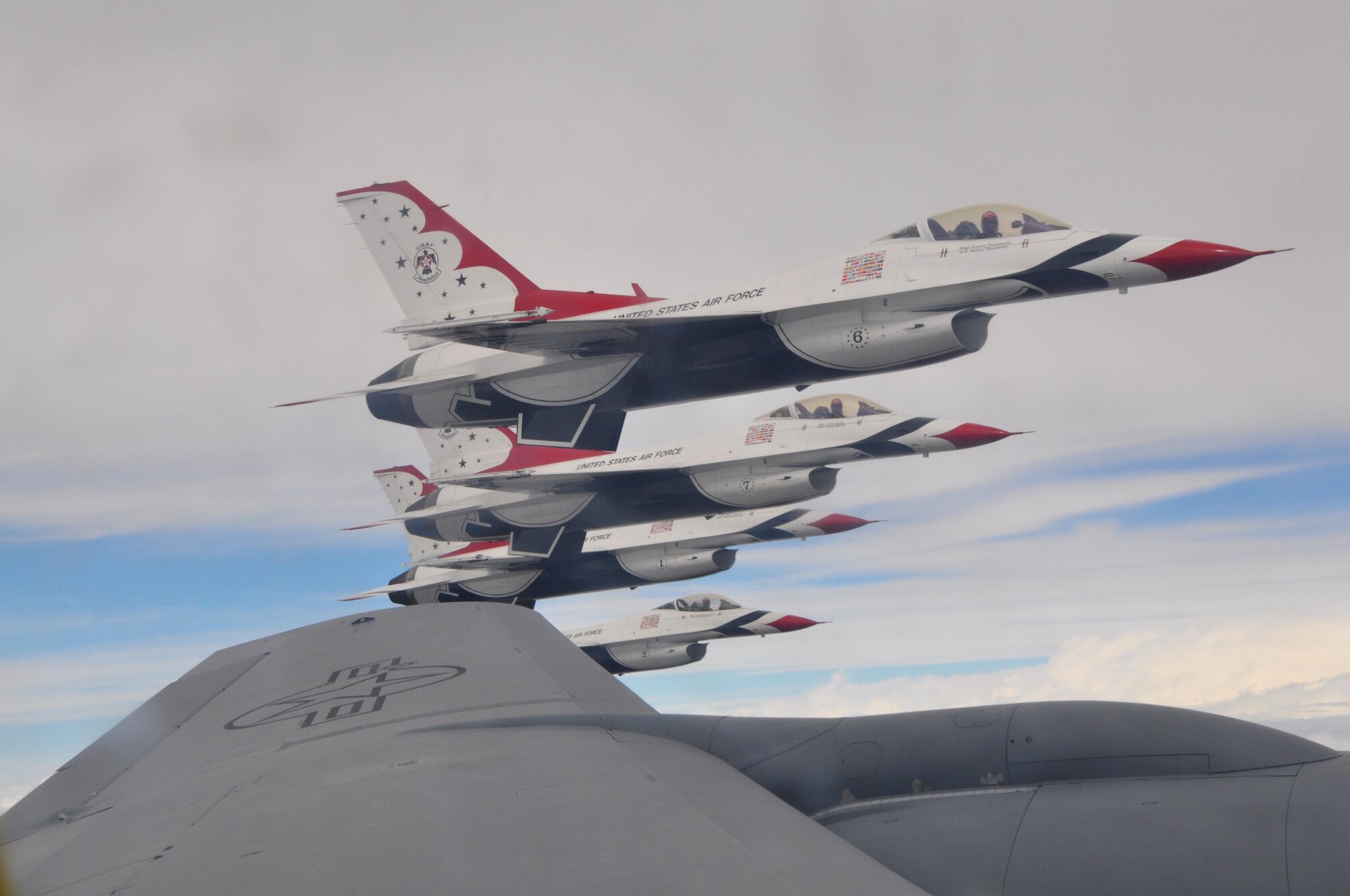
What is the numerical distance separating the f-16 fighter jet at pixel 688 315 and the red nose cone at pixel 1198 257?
0.02 m

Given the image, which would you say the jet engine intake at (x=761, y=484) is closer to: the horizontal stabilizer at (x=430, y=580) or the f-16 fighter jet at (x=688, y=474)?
the f-16 fighter jet at (x=688, y=474)

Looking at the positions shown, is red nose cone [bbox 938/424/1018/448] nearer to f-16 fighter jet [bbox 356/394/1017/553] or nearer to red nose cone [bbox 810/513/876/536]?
f-16 fighter jet [bbox 356/394/1017/553]

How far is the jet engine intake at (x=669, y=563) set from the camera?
2506 centimetres

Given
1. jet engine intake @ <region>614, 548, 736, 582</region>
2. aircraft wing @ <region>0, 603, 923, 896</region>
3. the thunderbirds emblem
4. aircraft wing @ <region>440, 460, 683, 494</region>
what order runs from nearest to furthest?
aircraft wing @ <region>0, 603, 923, 896</region> < aircraft wing @ <region>440, 460, 683, 494</region> < the thunderbirds emblem < jet engine intake @ <region>614, 548, 736, 582</region>

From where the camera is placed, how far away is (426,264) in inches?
824

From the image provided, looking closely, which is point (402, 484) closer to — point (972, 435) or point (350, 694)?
point (972, 435)

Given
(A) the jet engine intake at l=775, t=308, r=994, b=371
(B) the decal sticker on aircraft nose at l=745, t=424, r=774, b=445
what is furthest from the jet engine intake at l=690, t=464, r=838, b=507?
(A) the jet engine intake at l=775, t=308, r=994, b=371

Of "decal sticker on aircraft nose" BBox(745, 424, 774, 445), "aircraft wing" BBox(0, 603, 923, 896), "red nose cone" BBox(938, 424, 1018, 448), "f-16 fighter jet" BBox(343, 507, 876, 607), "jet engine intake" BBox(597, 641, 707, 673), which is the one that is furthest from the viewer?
"jet engine intake" BBox(597, 641, 707, 673)

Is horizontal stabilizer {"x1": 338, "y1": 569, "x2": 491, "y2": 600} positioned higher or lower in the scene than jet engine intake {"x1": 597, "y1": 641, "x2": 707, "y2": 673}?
higher

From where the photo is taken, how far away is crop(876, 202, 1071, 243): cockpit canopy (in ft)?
44.9

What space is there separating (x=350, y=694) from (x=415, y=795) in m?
1.98

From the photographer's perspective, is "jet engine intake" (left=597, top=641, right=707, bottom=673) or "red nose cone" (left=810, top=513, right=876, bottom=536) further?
"jet engine intake" (left=597, top=641, right=707, bottom=673)

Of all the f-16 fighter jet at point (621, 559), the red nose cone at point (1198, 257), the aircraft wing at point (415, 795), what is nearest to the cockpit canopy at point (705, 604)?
the f-16 fighter jet at point (621, 559)

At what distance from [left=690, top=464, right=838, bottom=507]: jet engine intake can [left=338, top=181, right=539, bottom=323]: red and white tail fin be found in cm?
592
